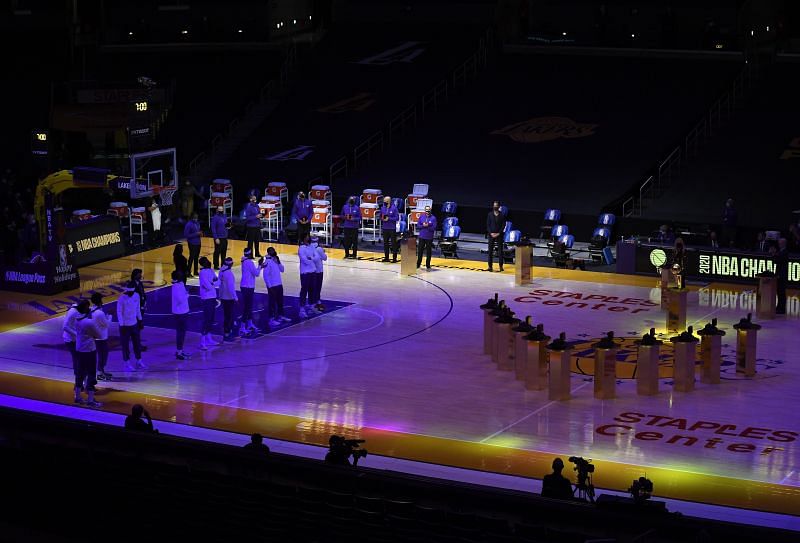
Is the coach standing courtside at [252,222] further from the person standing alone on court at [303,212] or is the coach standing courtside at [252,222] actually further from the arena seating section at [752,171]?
the arena seating section at [752,171]

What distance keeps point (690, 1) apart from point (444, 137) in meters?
10.1

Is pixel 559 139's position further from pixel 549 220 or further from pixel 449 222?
pixel 449 222

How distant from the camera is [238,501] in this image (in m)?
14.5

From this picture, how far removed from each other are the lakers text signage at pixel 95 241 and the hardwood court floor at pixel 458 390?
9.34ft

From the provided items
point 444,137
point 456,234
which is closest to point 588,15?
point 444,137

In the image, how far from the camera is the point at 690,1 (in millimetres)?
45281

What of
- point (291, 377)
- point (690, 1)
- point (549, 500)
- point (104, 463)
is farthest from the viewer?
point (690, 1)

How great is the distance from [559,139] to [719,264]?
1045 centimetres

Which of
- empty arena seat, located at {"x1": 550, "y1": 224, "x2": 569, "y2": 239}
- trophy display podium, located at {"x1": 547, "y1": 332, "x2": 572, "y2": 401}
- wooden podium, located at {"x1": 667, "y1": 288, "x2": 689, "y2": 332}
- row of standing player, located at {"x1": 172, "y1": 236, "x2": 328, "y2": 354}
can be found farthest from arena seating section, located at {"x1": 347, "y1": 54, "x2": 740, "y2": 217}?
trophy display podium, located at {"x1": 547, "y1": 332, "x2": 572, "y2": 401}

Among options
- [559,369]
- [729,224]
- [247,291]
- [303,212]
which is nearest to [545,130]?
[729,224]

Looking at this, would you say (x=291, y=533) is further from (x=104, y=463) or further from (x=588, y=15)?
(x=588, y=15)

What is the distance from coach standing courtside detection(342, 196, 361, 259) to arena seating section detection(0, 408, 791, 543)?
61.2 ft

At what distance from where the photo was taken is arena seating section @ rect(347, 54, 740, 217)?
39.4 metres

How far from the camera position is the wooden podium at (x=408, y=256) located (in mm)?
32688
